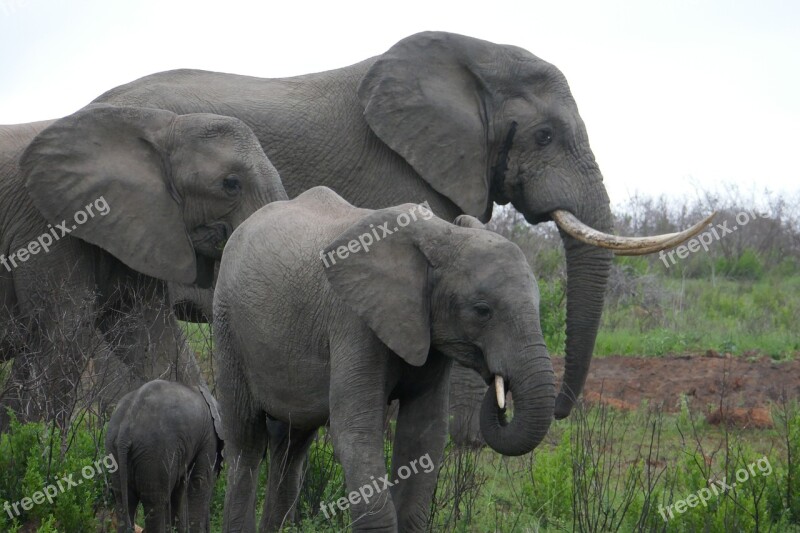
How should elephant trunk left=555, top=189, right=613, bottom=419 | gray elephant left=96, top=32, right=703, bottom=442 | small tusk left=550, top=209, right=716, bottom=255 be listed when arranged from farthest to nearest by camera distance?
1. gray elephant left=96, top=32, right=703, bottom=442
2. elephant trunk left=555, top=189, right=613, bottom=419
3. small tusk left=550, top=209, right=716, bottom=255

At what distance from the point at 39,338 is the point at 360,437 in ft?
10.8

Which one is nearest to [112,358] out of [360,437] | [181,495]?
[181,495]

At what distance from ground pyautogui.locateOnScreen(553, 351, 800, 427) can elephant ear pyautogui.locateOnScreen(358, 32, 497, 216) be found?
2.03 m

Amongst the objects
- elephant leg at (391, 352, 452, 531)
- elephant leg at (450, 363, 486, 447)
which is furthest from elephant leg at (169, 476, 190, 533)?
elephant leg at (450, 363, 486, 447)

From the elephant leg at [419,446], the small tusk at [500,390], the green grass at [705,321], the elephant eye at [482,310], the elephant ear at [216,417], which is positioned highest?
the elephant eye at [482,310]

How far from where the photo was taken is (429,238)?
4996 mm

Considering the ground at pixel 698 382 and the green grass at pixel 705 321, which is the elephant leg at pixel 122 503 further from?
the green grass at pixel 705 321

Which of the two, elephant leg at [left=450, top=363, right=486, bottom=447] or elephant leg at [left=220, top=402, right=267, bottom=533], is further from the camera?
elephant leg at [left=450, top=363, right=486, bottom=447]

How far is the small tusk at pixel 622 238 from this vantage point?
6355 millimetres

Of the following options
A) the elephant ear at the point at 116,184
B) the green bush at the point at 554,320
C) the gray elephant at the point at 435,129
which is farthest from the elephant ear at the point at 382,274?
the green bush at the point at 554,320

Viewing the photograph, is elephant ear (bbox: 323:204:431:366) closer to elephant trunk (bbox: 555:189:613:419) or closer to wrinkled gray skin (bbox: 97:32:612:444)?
elephant trunk (bbox: 555:189:613:419)

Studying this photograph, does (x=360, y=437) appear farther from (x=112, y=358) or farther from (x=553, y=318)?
(x=553, y=318)

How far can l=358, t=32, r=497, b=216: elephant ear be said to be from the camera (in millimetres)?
8367

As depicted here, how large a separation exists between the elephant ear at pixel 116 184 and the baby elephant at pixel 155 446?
198 centimetres
